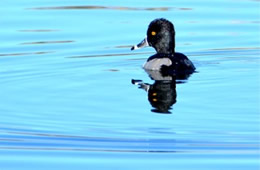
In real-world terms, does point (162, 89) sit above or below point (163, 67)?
below

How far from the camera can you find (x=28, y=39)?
18609 mm

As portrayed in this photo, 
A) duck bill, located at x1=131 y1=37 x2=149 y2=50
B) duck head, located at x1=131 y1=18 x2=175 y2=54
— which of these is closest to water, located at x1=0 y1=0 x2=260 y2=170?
duck bill, located at x1=131 y1=37 x2=149 y2=50

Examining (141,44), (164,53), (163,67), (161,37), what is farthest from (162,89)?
(141,44)

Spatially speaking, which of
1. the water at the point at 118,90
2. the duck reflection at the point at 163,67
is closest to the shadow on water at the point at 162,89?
the duck reflection at the point at 163,67

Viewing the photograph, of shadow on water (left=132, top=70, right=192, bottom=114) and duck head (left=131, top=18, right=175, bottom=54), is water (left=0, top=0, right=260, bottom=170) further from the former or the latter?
duck head (left=131, top=18, right=175, bottom=54)

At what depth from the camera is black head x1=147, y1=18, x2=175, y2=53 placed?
17.0m

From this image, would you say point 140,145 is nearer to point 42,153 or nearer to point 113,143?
point 113,143

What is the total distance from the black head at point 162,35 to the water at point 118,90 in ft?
1.34

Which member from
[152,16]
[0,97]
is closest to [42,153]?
[0,97]

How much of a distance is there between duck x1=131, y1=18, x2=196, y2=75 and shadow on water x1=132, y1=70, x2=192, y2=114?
140 mm

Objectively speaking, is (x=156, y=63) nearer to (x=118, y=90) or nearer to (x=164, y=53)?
(x=164, y=53)

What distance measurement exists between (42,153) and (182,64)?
527 centimetres

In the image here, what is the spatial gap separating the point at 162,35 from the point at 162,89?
9.78 feet

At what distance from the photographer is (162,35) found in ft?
56.0
